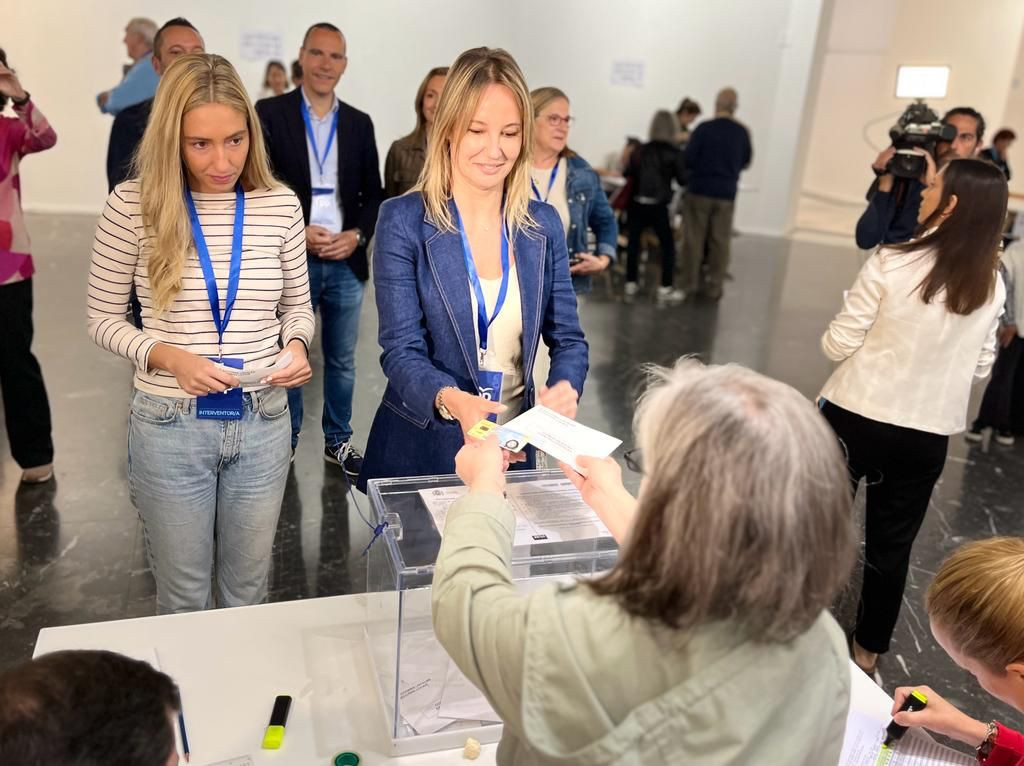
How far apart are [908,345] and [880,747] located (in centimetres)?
129

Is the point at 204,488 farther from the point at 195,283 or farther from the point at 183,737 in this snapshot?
the point at 183,737

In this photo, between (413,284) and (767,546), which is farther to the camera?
(413,284)

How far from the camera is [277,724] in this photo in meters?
1.41

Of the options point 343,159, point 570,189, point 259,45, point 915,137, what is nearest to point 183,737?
point 343,159

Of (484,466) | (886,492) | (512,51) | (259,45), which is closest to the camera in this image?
(484,466)

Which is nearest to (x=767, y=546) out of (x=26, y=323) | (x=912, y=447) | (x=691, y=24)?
(x=912, y=447)

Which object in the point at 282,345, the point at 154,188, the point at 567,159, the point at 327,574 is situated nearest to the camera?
the point at 154,188

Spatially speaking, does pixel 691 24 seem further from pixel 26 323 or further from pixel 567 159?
pixel 26 323

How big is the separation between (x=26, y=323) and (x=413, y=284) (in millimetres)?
2192

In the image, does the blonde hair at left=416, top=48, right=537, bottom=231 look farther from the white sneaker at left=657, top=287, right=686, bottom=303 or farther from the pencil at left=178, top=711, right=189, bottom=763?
the white sneaker at left=657, top=287, right=686, bottom=303

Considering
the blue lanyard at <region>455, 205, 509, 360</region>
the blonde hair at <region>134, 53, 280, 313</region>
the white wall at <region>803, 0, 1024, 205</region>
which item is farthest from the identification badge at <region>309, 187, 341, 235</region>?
the white wall at <region>803, 0, 1024, 205</region>

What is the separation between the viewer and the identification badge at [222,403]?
1.83m

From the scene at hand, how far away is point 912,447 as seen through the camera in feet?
8.30

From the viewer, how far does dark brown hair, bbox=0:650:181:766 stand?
872mm
